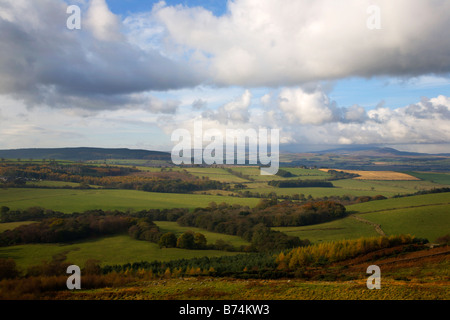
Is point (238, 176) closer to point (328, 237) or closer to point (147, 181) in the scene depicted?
point (147, 181)

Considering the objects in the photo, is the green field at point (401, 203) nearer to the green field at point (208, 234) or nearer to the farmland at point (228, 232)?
the farmland at point (228, 232)

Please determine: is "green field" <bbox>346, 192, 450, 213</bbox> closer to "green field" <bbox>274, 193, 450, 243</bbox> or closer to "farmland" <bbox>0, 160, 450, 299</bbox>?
"green field" <bbox>274, 193, 450, 243</bbox>

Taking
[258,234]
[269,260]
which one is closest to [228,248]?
[258,234]

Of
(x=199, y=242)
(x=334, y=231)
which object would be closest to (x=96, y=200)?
(x=199, y=242)

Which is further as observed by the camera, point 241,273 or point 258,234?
point 258,234

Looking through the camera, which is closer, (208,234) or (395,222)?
(395,222)

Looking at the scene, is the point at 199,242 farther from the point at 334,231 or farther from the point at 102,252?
the point at 334,231

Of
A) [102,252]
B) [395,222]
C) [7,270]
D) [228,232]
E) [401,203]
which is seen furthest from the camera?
[401,203]

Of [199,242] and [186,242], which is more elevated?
[186,242]
